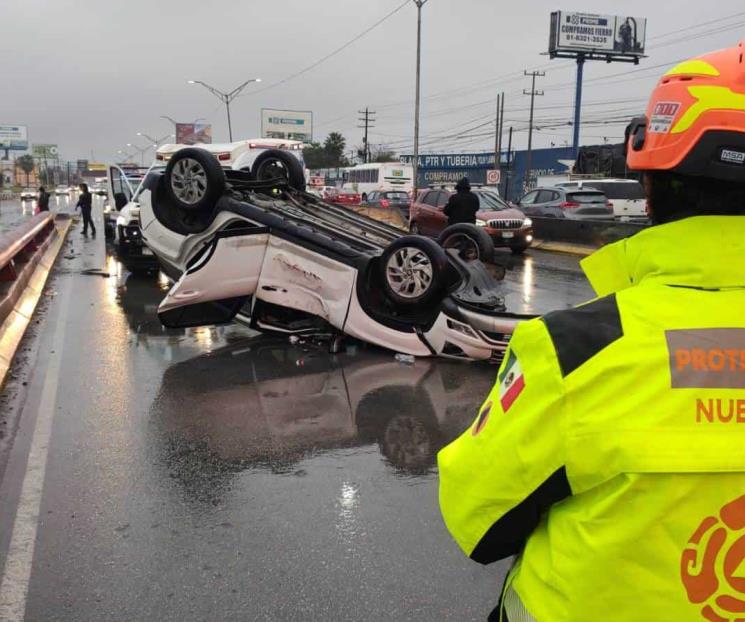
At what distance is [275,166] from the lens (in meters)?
10.2

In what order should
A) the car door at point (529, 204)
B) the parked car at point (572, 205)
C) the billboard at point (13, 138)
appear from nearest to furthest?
the parked car at point (572, 205) < the car door at point (529, 204) < the billboard at point (13, 138)

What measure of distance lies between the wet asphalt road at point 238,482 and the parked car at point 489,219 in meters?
10.9

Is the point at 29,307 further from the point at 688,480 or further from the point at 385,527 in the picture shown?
the point at 688,480

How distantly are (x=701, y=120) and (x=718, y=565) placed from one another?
30.4 inches

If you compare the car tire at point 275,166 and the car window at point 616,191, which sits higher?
the car tire at point 275,166

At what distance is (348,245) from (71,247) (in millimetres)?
15986

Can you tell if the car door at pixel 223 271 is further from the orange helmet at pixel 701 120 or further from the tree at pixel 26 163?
the tree at pixel 26 163

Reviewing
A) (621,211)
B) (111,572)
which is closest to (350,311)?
(111,572)

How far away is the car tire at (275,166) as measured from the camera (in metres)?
9.95

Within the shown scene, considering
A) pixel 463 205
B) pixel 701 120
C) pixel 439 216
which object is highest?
pixel 701 120

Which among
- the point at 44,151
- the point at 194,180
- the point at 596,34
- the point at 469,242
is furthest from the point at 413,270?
the point at 44,151

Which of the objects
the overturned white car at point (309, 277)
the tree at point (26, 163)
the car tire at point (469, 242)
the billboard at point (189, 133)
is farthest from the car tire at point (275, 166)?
the tree at point (26, 163)

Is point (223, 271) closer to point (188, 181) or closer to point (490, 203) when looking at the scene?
point (188, 181)

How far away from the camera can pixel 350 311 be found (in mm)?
7496
